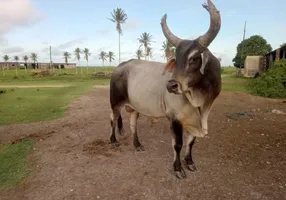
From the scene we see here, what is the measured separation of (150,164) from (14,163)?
2.78 m

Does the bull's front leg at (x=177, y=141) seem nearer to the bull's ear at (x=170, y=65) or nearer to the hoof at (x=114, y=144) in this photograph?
the bull's ear at (x=170, y=65)

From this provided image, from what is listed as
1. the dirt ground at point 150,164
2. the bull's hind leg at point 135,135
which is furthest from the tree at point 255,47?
the bull's hind leg at point 135,135

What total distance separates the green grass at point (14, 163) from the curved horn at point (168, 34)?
3.52 m

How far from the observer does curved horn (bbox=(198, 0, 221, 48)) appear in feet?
10.6

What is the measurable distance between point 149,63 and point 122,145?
6.99 ft

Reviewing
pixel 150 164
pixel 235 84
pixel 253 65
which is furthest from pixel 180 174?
pixel 253 65

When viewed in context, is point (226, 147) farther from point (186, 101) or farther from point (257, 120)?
point (257, 120)

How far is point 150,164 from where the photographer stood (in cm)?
480

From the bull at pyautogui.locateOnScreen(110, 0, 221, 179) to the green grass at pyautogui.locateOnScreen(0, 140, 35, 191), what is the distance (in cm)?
215

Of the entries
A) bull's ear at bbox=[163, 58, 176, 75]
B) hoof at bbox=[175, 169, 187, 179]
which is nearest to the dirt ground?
hoof at bbox=[175, 169, 187, 179]

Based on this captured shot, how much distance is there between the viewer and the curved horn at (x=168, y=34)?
148 inches

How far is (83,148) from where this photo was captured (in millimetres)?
5762

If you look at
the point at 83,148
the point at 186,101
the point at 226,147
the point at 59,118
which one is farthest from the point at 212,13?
the point at 59,118

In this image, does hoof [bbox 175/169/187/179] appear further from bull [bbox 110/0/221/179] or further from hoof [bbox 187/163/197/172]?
hoof [bbox 187/163/197/172]
